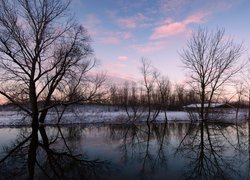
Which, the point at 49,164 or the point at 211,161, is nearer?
the point at 49,164

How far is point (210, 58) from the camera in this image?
3478cm

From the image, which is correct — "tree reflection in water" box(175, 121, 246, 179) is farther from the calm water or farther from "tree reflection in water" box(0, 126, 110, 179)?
"tree reflection in water" box(0, 126, 110, 179)

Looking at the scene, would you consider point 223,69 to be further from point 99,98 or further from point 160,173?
point 160,173

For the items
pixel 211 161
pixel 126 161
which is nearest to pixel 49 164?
pixel 126 161

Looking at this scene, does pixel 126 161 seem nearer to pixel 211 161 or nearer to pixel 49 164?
pixel 49 164

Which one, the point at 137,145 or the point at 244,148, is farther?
the point at 137,145

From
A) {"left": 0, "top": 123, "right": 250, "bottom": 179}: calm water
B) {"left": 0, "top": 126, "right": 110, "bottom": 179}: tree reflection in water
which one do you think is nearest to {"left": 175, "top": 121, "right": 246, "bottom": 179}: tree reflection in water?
{"left": 0, "top": 123, "right": 250, "bottom": 179}: calm water

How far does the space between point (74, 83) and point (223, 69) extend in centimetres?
1857

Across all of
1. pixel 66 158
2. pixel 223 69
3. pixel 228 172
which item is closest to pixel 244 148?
pixel 228 172

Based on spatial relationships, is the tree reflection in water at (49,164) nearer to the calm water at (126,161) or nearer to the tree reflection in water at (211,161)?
the calm water at (126,161)

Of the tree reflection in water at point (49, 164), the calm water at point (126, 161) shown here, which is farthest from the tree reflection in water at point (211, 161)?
the tree reflection in water at point (49, 164)

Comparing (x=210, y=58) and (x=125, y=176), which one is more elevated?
(x=210, y=58)

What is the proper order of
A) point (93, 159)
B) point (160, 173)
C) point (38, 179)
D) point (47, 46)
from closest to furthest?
point (38, 179)
point (160, 173)
point (93, 159)
point (47, 46)

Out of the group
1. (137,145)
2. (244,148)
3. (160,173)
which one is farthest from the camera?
(137,145)
